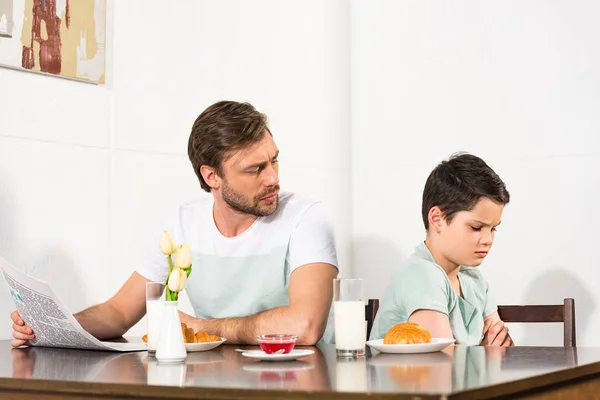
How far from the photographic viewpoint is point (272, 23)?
3.48 m

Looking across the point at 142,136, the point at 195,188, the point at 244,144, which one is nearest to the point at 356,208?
the point at 195,188

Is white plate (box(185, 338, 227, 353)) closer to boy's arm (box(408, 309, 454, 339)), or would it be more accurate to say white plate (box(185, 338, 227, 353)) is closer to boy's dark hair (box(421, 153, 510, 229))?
boy's arm (box(408, 309, 454, 339))

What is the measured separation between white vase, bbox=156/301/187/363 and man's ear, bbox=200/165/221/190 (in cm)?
87

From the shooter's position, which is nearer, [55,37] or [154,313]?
[154,313]

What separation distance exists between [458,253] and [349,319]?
87 centimetres

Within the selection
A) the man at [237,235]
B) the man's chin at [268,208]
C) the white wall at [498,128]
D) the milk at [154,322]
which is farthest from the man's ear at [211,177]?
the white wall at [498,128]

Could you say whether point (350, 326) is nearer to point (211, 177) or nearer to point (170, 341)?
point (170, 341)

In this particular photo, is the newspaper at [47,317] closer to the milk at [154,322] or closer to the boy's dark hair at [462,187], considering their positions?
the milk at [154,322]

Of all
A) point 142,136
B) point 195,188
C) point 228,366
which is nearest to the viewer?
point 228,366

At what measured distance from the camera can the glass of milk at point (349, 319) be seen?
158 cm

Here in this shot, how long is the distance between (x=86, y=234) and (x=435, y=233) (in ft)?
3.57

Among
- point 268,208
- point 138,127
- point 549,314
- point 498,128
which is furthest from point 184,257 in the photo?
point 498,128

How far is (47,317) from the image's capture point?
1.84 metres

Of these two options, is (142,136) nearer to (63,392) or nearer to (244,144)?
(244,144)
